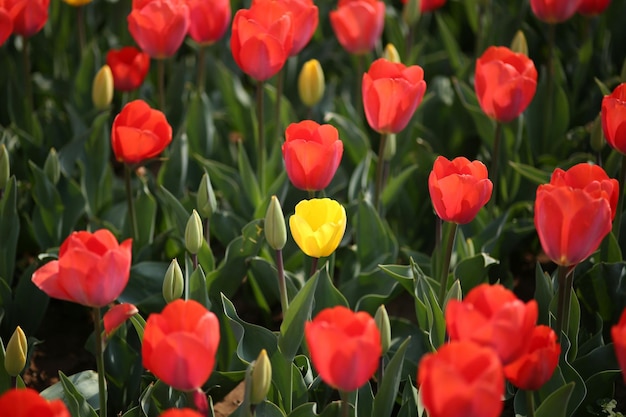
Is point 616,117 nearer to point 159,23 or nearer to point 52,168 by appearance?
point 159,23

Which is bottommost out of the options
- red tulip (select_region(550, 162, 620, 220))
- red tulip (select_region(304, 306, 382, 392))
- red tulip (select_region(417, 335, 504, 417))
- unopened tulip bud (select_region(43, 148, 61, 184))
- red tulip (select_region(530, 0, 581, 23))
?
unopened tulip bud (select_region(43, 148, 61, 184))

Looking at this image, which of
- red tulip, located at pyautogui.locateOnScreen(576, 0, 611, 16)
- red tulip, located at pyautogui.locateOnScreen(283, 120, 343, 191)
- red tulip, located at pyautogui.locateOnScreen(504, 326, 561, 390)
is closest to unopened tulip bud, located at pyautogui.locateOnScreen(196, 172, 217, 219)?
red tulip, located at pyautogui.locateOnScreen(283, 120, 343, 191)

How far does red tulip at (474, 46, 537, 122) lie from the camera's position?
241 cm

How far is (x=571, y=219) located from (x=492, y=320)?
0.40 m

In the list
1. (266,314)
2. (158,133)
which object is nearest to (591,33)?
(266,314)

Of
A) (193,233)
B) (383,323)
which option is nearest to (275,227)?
(193,233)

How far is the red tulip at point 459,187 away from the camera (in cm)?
198

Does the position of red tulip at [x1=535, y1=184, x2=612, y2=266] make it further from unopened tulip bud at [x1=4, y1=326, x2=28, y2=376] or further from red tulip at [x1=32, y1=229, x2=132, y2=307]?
unopened tulip bud at [x1=4, y1=326, x2=28, y2=376]

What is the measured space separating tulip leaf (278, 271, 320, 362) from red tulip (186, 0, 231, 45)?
1.07 m

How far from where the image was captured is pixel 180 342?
4.98 feet

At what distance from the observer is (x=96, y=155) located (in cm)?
310

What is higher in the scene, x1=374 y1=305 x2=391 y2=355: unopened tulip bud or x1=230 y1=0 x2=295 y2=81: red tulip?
A: x1=230 y1=0 x2=295 y2=81: red tulip

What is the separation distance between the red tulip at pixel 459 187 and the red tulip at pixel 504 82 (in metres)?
0.48

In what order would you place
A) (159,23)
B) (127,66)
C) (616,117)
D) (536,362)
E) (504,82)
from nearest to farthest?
(536,362), (616,117), (504,82), (159,23), (127,66)
